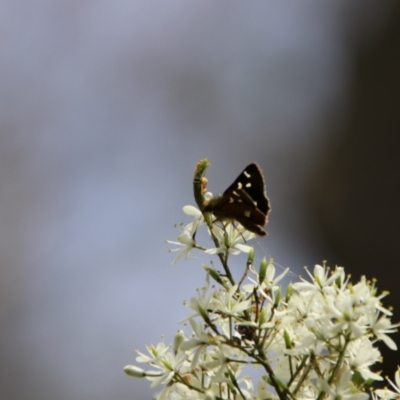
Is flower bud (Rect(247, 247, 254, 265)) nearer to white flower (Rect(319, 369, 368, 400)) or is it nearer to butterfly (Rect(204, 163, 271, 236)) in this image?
butterfly (Rect(204, 163, 271, 236))

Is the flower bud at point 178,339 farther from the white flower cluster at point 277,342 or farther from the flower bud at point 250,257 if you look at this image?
the flower bud at point 250,257

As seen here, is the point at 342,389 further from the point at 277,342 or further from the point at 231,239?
the point at 231,239

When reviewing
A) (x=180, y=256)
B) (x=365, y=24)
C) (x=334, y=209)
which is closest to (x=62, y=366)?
(x=334, y=209)

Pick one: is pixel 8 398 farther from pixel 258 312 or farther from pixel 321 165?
pixel 258 312

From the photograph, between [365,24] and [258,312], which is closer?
[258,312]

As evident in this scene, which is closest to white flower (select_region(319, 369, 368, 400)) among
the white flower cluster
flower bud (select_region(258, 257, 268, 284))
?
the white flower cluster

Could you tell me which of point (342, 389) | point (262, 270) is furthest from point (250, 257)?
point (342, 389)
